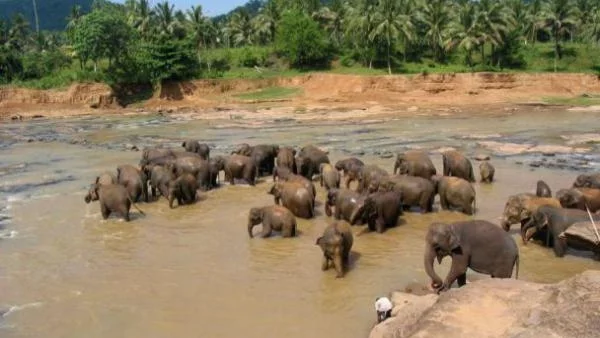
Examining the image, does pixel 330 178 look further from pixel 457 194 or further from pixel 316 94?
pixel 316 94

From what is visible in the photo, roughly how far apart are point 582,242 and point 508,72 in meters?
46.5

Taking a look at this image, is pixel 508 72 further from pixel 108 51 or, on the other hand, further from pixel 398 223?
pixel 398 223

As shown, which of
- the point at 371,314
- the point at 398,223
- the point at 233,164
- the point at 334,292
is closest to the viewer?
the point at 371,314

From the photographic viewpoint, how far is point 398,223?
13453 mm

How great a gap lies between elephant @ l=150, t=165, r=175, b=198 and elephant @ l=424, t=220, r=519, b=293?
29.7ft

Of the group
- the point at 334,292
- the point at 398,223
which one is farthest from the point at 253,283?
the point at 398,223

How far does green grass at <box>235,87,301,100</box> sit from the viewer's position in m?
51.7

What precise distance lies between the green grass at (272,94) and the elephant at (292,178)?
34.9 meters

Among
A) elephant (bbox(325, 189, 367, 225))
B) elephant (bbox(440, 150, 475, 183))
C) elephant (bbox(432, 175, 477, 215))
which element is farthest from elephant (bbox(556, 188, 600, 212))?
elephant (bbox(440, 150, 475, 183))

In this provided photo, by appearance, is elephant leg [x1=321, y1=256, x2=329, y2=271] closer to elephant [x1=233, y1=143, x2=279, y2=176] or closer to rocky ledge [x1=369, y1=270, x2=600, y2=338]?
rocky ledge [x1=369, y1=270, x2=600, y2=338]

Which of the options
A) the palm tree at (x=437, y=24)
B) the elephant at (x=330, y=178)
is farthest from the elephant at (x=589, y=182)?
the palm tree at (x=437, y=24)

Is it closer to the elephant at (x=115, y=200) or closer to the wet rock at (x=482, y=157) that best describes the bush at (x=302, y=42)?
the wet rock at (x=482, y=157)

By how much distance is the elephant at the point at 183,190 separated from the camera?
51.6 feet

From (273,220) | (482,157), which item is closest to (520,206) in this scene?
(273,220)
